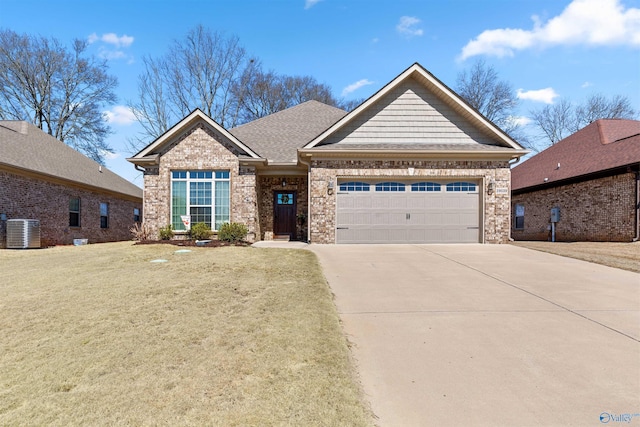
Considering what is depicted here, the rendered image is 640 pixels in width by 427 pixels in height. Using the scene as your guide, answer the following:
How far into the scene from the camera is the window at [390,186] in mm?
12297

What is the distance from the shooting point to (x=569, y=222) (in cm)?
1606

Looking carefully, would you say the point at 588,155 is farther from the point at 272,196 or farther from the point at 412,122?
the point at 272,196

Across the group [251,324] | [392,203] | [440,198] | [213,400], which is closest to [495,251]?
[440,198]

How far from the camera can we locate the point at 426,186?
12.3 meters

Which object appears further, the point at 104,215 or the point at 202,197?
the point at 104,215

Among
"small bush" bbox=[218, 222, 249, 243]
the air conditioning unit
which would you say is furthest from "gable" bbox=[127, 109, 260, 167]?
the air conditioning unit

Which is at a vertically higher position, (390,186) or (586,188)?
(586,188)

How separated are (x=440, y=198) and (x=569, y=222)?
29.5 feet

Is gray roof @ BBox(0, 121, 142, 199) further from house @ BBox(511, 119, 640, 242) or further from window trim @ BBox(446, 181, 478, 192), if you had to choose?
house @ BBox(511, 119, 640, 242)

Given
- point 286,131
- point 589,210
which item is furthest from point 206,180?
point 589,210

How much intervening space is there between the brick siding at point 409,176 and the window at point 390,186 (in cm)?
33

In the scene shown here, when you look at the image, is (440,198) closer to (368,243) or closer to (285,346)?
Result: (368,243)

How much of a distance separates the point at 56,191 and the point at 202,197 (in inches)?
311

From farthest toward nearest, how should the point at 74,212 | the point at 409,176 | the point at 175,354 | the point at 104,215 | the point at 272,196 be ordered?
the point at 104,215 → the point at 74,212 → the point at 272,196 → the point at 409,176 → the point at 175,354
